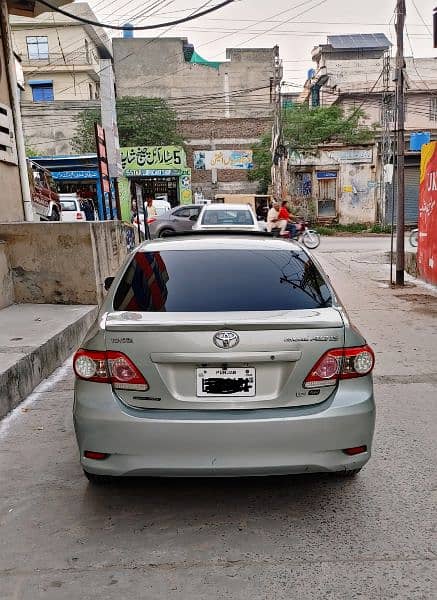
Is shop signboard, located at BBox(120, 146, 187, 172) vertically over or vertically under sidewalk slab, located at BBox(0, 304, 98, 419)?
over

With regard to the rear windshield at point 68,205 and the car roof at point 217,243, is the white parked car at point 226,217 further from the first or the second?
the car roof at point 217,243

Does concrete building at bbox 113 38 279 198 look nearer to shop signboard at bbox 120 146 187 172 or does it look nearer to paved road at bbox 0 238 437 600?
shop signboard at bbox 120 146 187 172

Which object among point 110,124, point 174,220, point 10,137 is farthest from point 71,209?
Answer: point 10,137

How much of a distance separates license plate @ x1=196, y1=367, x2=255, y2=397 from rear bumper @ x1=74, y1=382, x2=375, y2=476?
0.10m

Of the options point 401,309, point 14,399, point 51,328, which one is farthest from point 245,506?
point 401,309

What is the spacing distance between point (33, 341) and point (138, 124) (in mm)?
35378

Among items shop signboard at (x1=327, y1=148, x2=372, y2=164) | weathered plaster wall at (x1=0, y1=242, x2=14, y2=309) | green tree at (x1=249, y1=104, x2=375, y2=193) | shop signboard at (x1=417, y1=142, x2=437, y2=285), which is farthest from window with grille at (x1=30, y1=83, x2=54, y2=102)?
weathered plaster wall at (x1=0, y1=242, x2=14, y2=309)

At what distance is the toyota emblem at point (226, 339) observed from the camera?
9.42 ft

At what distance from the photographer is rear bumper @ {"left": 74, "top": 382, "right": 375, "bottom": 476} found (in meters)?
2.84

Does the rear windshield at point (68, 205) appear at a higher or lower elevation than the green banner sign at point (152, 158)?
lower

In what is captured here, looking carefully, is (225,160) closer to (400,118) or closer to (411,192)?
(411,192)

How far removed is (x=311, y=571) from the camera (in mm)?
2678

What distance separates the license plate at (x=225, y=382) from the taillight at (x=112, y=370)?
29 centimetres

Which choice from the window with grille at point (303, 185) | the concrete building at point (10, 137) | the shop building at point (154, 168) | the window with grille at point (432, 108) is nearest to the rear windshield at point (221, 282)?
the concrete building at point (10, 137)
